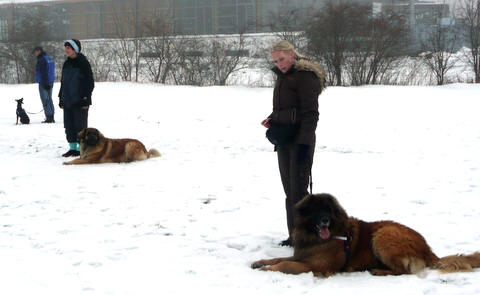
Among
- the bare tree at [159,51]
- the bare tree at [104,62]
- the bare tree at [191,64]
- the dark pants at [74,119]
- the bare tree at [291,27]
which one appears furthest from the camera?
the bare tree at [104,62]

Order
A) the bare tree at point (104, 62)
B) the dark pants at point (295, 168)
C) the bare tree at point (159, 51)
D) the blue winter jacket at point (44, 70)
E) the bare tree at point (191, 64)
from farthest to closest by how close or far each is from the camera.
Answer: the bare tree at point (104, 62) < the bare tree at point (159, 51) < the bare tree at point (191, 64) < the blue winter jacket at point (44, 70) < the dark pants at point (295, 168)

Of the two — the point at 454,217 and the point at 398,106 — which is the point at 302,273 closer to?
the point at 454,217

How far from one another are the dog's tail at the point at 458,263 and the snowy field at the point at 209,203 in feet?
0.25

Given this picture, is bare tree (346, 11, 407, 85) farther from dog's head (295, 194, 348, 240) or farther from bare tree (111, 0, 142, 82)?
dog's head (295, 194, 348, 240)

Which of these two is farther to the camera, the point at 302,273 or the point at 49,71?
the point at 49,71

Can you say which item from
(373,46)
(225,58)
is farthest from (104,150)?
(373,46)

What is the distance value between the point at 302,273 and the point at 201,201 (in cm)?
262

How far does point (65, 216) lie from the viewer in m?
5.70

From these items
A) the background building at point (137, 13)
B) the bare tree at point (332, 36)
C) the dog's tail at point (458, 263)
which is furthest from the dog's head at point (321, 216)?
the background building at point (137, 13)

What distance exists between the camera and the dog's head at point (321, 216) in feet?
12.7

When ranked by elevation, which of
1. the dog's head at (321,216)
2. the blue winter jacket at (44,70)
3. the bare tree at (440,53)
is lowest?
the dog's head at (321,216)

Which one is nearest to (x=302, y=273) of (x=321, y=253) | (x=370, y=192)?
(x=321, y=253)

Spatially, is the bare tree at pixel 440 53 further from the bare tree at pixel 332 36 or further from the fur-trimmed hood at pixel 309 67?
the fur-trimmed hood at pixel 309 67

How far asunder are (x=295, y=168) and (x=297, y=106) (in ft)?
1.83
